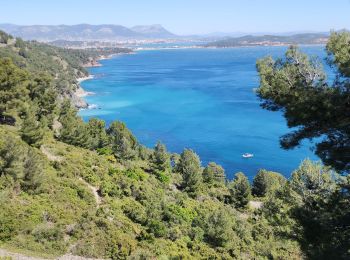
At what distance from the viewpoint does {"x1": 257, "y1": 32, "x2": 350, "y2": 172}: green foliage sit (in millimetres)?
12688

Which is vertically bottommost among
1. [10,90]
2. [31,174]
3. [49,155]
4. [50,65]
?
[49,155]

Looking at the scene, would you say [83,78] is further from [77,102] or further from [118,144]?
[118,144]

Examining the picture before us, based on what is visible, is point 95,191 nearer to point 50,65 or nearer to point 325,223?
point 325,223

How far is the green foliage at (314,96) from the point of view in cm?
1269

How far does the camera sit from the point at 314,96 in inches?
505

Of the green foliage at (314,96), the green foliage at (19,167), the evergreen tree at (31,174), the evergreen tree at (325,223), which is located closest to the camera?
the green foliage at (314,96)

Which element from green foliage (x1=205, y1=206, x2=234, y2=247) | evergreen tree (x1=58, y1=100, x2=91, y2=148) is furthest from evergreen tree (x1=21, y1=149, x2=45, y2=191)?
evergreen tree (x1=58, y1=100, x2=91, y2=148)

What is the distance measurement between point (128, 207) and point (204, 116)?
260ft

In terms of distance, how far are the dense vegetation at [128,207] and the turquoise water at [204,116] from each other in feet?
61.8

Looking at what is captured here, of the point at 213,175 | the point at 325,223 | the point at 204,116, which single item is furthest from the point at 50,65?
the point at 325,223

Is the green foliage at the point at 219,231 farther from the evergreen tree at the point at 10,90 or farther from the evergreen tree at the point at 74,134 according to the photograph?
the evergreen tree at the point at 10,90

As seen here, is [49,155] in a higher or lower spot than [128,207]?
higher

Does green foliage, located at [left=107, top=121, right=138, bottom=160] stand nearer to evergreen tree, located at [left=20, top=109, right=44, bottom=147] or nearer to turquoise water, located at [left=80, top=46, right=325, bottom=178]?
evergreen tree, located at [left=20, top=109, right=44, bottom=147]

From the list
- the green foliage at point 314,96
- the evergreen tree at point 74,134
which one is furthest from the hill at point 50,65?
the green foliage at point 314,96
